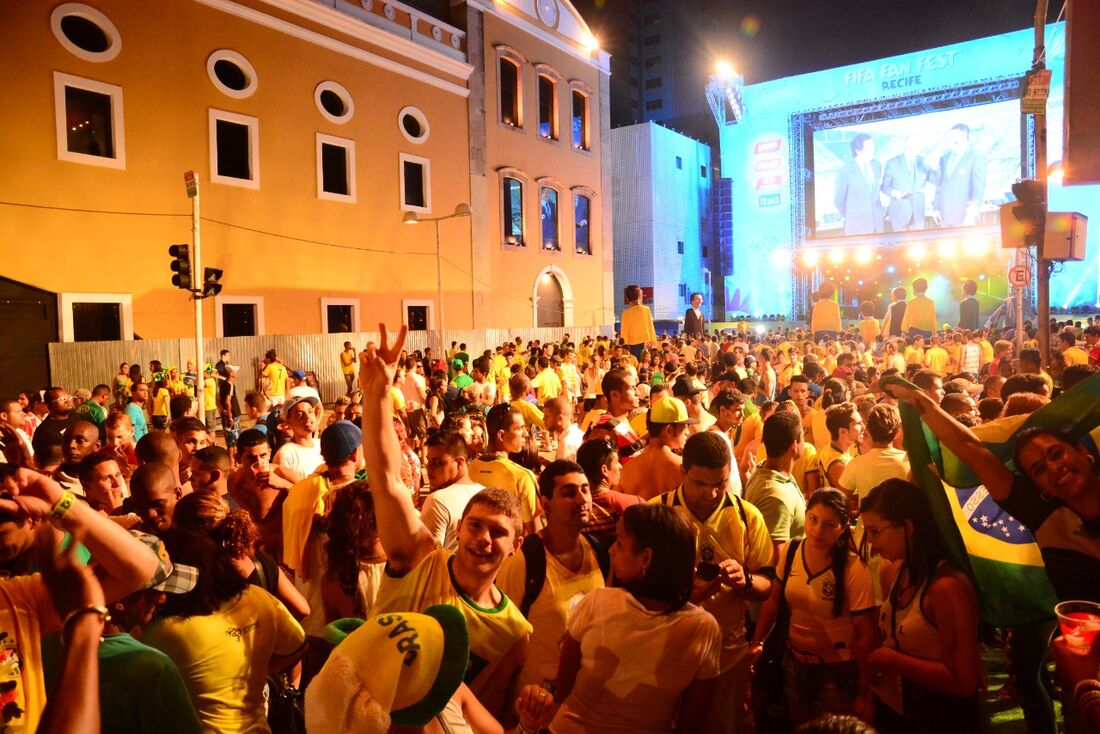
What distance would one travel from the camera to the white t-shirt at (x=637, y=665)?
2.36m

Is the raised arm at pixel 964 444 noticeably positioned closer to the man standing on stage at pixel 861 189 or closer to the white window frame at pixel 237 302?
the white window frame at pixel 237 302

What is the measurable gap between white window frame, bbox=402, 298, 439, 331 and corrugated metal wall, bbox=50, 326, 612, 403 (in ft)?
1.66

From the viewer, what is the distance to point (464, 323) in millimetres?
25391

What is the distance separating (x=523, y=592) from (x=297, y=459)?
10.2 ft

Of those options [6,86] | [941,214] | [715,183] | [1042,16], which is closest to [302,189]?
[6,86]

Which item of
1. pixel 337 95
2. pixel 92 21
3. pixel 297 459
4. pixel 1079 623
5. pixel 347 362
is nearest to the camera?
pixel 1079 623

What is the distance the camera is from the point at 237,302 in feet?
62.8

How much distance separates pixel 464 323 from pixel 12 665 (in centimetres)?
2359

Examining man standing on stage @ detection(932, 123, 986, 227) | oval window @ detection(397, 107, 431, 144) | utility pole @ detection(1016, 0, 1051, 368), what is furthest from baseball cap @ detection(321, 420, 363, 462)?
man standing on stage @ detection(932, 123, 986, 227)

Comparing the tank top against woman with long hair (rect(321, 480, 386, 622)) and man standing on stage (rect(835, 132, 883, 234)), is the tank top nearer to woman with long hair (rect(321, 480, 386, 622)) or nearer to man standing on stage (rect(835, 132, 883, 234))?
woman with long hair (rect(321, 480, 386, 622))

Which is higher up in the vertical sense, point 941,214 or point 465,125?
point 465,125

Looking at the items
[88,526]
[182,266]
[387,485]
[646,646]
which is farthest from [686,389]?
[182,266]

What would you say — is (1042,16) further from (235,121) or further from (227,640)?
(235,121)

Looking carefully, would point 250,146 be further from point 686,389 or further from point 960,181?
point 960,181
